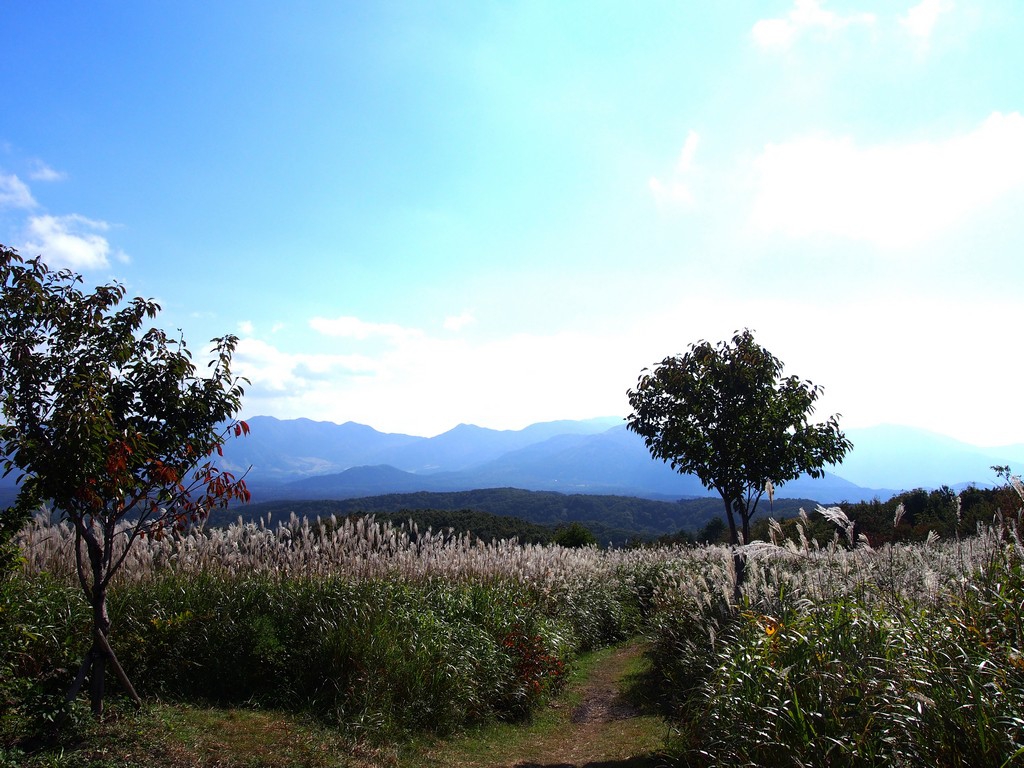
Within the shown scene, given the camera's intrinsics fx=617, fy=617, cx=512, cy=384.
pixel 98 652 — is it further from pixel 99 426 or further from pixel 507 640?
pixel 507 640

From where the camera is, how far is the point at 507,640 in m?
7.97

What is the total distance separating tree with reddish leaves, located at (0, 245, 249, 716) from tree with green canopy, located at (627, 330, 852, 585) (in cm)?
558

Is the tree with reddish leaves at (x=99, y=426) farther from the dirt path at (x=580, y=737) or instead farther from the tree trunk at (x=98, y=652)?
the dirt path at (x=580, y=737)

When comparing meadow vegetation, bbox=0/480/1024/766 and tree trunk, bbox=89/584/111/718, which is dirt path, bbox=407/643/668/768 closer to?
meadow vegetation, bbox=0/480/1024/766

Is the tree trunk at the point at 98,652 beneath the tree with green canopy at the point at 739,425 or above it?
beneath

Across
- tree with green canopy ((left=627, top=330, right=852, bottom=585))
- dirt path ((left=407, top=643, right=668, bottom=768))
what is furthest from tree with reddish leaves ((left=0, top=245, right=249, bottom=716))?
tree with green canopy ((left=627, top=330, right=852, bottom=585))

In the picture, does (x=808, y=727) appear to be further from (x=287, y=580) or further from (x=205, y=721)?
(x=287, y=580)

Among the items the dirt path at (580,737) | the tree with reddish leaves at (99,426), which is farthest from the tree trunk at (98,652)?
the dirt path at (580,737)

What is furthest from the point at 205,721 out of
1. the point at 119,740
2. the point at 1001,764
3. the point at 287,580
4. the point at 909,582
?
the point at 909,582

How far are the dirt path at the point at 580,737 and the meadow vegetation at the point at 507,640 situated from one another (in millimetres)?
298

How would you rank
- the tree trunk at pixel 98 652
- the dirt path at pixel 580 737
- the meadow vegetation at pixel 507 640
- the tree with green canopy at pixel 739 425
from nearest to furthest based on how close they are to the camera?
the meadow vegetation at pixel 507 640, the tree trunk at pixel 98 652, the dirt path at pixel 580 737, the tree with green canopy at pixel 739 425

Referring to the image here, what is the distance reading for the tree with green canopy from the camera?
8.35m

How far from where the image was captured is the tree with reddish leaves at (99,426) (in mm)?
4867

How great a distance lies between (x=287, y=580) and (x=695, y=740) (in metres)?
5.41
